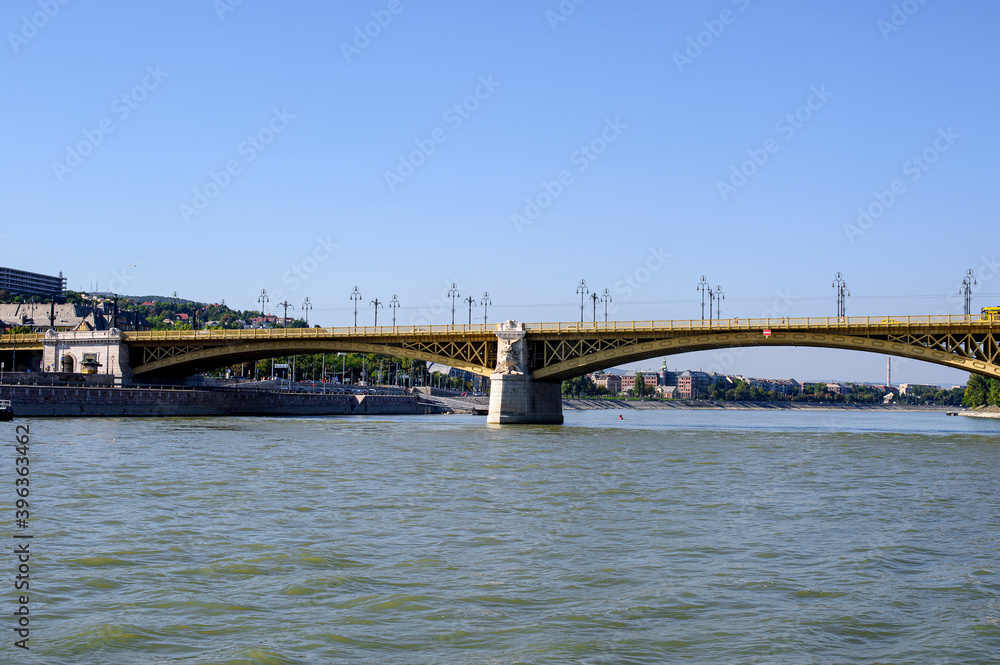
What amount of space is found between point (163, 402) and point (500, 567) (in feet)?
232

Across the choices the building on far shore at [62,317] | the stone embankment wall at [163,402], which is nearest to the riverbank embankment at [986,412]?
the stone embankment wall at [163,402]

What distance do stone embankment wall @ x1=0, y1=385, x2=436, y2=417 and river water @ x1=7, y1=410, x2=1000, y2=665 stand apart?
39.0m

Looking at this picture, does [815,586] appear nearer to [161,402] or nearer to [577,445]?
[577,445]

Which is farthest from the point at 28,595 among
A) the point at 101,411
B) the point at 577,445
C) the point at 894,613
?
the point at 101,411

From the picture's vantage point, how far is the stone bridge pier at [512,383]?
76250 millimetres

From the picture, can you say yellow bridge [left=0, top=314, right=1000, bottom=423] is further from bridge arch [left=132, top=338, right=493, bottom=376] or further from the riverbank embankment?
the riverbank embankment

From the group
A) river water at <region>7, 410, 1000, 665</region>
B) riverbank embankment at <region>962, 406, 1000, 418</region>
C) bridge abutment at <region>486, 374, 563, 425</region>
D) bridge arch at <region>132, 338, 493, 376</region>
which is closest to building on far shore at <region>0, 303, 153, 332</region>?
bridge arch at <region>132, 338, 493, 376</region>

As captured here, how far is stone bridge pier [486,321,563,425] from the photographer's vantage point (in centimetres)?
7625

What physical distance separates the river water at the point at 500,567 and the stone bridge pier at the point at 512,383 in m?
42.2

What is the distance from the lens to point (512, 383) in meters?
76.2

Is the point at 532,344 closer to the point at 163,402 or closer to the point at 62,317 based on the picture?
the point at 163,402

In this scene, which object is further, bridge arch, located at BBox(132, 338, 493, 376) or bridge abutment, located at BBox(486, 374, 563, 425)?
bridge arch, located at BBox(132, 338, 493, 376)

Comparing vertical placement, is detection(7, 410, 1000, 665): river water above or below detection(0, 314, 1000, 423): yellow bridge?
below

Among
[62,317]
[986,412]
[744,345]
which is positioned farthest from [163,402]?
[986,412]
